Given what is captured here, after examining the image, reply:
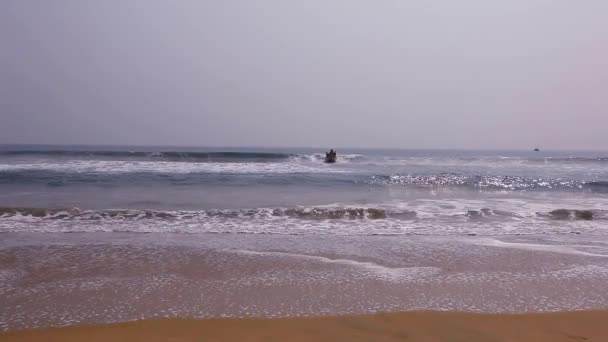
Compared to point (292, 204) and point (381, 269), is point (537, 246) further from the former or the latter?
point (292, 204)

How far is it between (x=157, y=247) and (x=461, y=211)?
305 inches

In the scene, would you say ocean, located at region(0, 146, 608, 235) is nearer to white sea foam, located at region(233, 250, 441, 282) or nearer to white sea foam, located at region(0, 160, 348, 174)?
white sea foam, located at region(0, 160, 348, 174)

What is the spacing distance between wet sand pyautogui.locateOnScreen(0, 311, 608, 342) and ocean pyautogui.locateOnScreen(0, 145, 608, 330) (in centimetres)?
24

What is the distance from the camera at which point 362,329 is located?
375 cm

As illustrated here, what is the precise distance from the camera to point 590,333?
3.74 m

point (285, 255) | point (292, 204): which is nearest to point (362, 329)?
point (285, 255)

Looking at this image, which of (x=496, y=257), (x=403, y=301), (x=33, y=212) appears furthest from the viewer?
(x=33, y=212)

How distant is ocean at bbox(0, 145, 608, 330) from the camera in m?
4.51

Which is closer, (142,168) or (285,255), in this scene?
(285,255)

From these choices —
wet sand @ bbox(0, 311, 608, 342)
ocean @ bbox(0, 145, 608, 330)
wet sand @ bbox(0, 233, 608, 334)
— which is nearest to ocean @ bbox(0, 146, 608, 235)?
ocean @ bbox(0, 145, 608, 330)

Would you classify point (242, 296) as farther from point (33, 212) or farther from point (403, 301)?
point (33, 212)

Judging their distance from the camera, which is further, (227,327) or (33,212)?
(33,212)

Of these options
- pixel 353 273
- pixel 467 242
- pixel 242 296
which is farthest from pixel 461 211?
pixel 242 296

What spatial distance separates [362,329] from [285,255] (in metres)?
2.96
